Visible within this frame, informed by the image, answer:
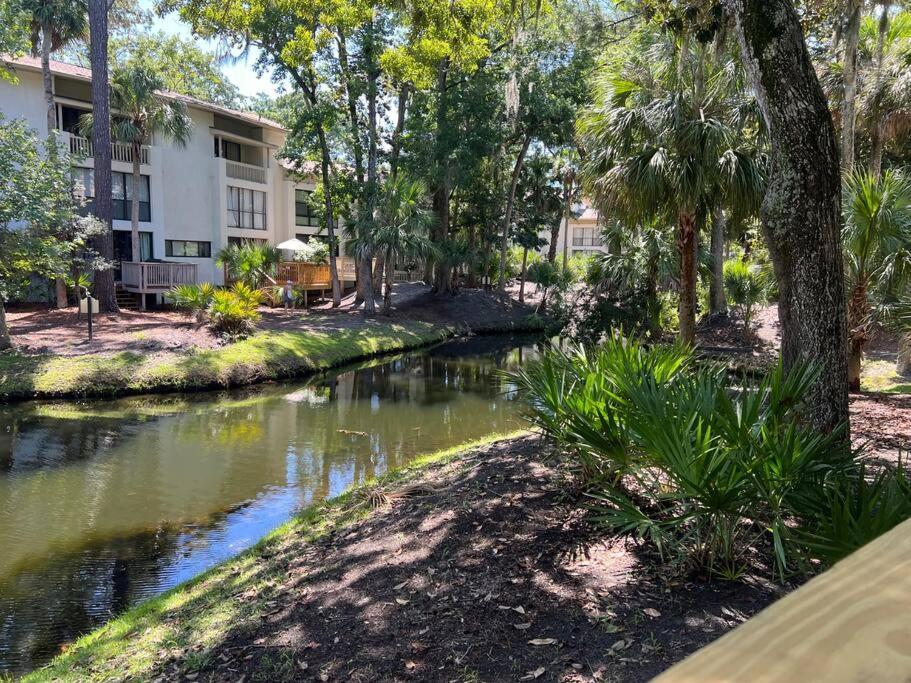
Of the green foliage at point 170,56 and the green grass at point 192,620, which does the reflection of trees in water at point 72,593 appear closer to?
the green grass at point 192,620

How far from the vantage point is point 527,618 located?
14.6 ft

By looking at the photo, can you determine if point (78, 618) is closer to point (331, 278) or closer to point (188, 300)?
point (188, 300)

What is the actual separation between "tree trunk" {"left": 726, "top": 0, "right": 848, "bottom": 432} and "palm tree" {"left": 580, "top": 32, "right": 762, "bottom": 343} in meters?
6.58

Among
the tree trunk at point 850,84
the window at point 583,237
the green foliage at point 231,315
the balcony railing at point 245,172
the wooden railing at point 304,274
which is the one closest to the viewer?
the tree trunk at point 850,84

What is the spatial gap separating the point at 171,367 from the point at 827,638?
1874cm

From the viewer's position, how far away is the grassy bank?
1638cm

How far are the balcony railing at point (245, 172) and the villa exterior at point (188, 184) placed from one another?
2.0 inches

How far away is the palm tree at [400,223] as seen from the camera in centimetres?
2664

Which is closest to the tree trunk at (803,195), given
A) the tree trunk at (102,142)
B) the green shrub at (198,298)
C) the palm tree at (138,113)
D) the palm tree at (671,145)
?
the palm tree at (671,145)

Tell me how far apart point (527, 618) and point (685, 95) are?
35.0ft

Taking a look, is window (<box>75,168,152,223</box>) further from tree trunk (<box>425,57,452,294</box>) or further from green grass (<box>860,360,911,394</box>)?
green grass (<box>860,360,911,394</box>)

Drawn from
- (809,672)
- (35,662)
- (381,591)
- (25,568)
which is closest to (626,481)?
(381,591)

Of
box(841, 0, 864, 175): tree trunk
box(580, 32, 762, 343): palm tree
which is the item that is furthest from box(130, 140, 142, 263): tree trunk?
box(841, 0, 864, 175): tree trunk

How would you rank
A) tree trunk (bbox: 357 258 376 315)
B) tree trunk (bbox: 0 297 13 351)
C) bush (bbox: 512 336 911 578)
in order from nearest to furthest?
bush (bbox: 512 336 911 578) < tree trunk (bbox: 0 297 13 351) < tree trunk (bbox: 357 258 376 315)
